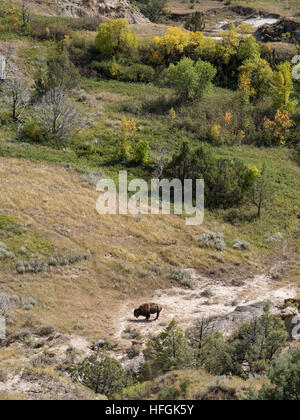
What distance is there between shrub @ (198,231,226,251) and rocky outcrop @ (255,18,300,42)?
52290mm

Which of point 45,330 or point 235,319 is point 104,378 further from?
point 235,319

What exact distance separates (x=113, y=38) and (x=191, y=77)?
50.1ft

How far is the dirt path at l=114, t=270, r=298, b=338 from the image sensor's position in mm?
17500

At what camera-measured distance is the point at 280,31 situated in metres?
67.8

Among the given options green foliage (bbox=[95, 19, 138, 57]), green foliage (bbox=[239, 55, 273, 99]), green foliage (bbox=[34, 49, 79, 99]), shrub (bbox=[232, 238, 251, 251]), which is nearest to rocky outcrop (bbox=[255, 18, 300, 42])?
green foliage (bbox=[239, 55, 273, 99])

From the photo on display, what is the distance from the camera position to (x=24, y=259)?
2062 centimetres

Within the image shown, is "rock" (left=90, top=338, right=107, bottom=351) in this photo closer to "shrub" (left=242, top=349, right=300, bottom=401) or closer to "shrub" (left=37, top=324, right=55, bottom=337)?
"shrub" (left=37, top=324, right=55, bottom=337)

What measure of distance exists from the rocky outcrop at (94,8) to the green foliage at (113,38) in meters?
14.0

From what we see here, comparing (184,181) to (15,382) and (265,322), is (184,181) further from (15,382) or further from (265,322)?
(15,382)

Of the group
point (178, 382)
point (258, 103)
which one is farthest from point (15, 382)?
point (258, 103)

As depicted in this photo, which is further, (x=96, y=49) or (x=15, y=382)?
(x=96, y=49)

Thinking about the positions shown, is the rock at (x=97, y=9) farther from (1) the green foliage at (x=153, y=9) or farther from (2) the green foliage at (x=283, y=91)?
(2) the green foliage at (x=283, y=91)
